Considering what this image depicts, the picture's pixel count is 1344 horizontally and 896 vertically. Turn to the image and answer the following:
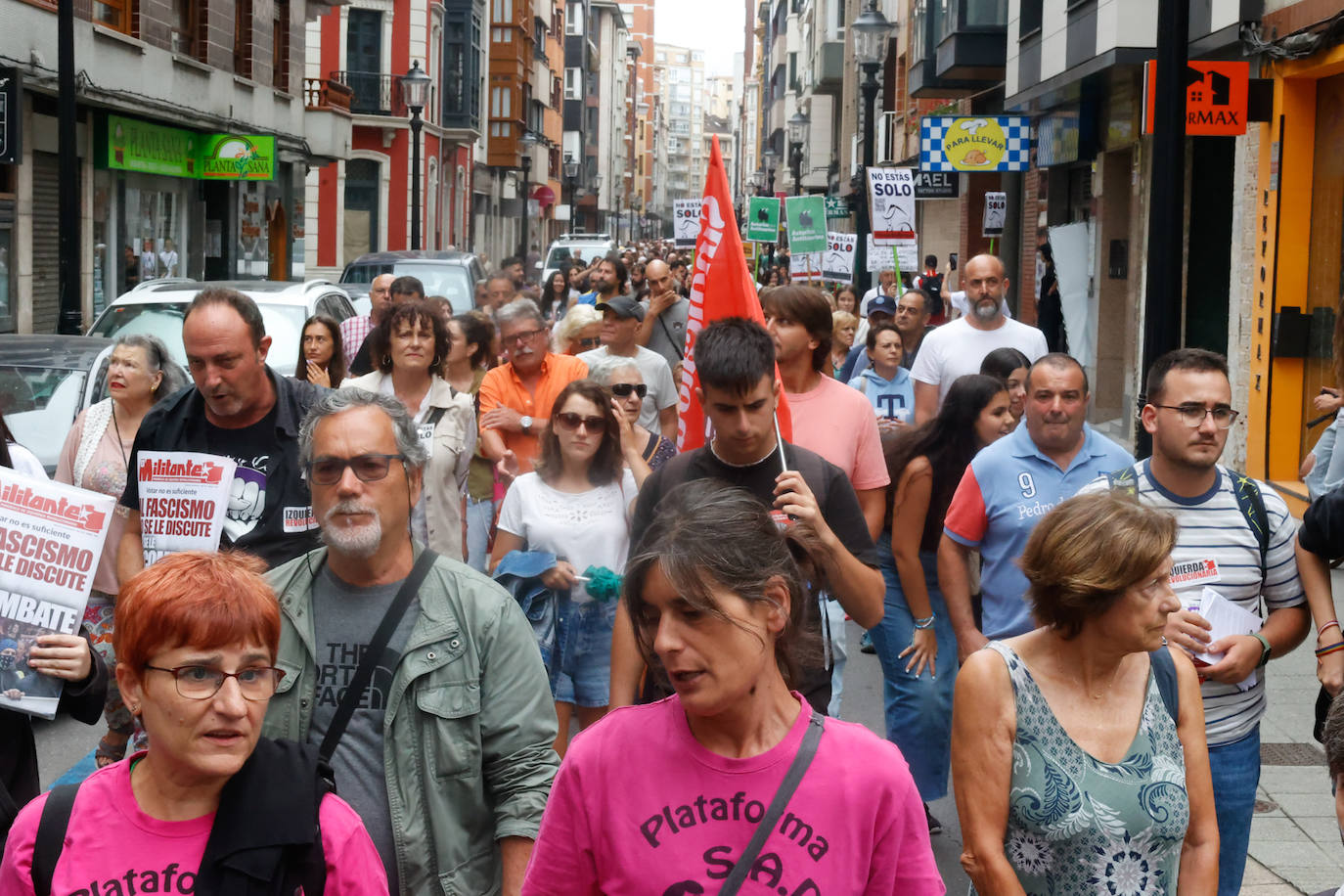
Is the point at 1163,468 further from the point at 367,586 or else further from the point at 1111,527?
the point at 367,586

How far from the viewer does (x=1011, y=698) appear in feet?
11.9

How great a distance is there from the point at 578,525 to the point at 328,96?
32369mm

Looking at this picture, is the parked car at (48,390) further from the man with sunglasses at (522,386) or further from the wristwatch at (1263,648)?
the wristwatch at (1263,648)

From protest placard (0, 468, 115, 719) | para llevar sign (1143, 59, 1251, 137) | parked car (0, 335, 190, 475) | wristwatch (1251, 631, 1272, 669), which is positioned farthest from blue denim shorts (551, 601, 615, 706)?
para llevar sign (1143, 59, 1251, 137)

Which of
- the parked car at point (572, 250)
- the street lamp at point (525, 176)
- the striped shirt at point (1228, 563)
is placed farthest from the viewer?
the street lamp at point (525, 176)

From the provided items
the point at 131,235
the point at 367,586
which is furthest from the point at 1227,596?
the point at 131,235

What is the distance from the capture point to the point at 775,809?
8.74ft

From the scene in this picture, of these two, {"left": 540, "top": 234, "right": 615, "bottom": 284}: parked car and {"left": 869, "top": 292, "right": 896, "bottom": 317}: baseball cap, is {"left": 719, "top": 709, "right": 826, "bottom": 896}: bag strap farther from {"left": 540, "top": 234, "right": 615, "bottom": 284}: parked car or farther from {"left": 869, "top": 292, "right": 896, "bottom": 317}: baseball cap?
{"left": 540, "top": 234, "right": 615, "bottom": 284}: parked car

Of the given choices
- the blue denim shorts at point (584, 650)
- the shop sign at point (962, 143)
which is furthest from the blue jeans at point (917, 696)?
the shop sign at point (962, 143)

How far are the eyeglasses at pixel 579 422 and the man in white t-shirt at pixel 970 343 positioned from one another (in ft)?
12.3

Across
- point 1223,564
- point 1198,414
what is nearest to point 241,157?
point 1198,414

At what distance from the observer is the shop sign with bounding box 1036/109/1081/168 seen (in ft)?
69.9

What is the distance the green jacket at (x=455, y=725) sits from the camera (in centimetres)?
338

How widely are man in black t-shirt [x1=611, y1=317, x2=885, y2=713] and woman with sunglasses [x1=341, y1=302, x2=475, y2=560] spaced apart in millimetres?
2264
